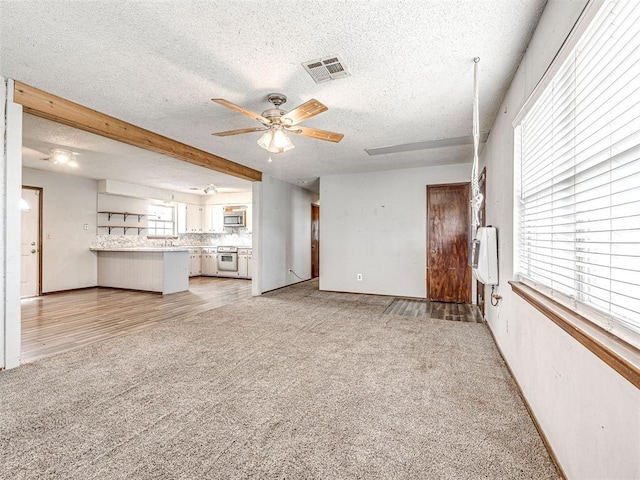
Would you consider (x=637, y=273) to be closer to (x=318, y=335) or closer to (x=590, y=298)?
(x=590, y=298)

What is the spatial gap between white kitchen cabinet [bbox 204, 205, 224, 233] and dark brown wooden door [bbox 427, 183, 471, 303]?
6131mm

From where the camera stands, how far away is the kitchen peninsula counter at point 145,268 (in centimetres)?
609

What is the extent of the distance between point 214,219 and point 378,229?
5.47 m

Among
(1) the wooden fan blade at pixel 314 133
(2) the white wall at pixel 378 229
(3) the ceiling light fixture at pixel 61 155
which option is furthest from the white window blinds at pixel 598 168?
(3) the ceiling light fixture at pixel 61 155

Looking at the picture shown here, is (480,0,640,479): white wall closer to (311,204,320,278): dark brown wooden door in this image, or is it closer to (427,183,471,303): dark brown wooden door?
(427,183,471,303): dark brown wooden door

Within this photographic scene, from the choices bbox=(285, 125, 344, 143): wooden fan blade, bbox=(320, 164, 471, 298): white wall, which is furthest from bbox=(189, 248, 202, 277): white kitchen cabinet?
bbox=(285, 125, 344, 143): wooden fan blade

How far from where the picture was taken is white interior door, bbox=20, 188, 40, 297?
5789mm

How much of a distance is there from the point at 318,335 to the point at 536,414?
6.97ft

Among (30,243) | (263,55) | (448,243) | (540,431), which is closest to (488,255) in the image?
(540,431)

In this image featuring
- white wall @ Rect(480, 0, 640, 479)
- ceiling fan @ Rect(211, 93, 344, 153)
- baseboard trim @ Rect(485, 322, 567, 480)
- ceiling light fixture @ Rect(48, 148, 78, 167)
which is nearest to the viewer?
white wall @ Rect(480, 0, 640, 479)

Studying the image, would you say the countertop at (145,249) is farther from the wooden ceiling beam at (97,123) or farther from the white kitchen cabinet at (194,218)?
the wooden ceiling beam at (97,123)

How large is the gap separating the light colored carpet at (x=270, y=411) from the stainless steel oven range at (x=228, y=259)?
5118 mm

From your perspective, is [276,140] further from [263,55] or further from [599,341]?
[599,341]

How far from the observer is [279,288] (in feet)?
21.7
